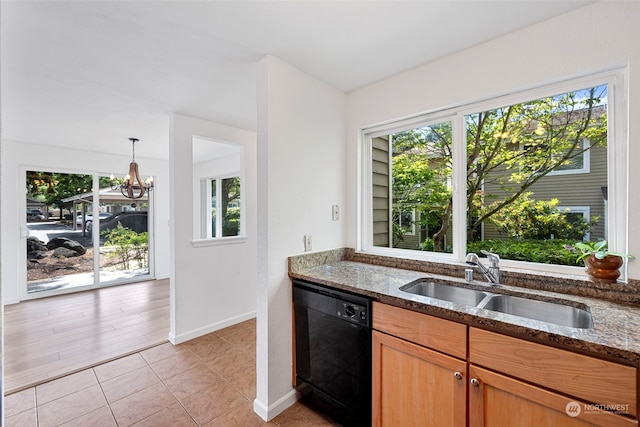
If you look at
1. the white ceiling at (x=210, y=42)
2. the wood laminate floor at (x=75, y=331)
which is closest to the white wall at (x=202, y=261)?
the wood laminate floor at (x=75, y=331)

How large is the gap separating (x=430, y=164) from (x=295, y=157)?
3.50 ft

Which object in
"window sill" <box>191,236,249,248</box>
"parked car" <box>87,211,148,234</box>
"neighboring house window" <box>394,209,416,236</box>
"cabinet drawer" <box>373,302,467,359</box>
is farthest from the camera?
"parked car" <box>87,211,148,234</box>

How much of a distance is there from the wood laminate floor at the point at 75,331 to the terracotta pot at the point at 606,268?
140 inches

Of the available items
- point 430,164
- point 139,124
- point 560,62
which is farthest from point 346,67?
point 139,124

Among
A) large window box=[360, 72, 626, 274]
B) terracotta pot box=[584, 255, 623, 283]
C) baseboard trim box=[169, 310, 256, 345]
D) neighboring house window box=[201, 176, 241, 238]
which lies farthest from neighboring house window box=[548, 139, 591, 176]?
neighboring house window box=[201, 176, 241, 238]

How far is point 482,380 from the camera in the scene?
1.30 meters

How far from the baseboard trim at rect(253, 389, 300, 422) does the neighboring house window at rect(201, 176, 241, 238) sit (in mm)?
2755

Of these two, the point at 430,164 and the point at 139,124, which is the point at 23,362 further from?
the point at 430,164

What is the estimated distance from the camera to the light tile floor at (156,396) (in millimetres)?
1939

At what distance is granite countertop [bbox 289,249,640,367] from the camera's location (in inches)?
42.6

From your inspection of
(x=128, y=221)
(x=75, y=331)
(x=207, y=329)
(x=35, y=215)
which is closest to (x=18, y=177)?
(x=35, y=215)

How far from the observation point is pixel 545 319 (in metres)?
1.57

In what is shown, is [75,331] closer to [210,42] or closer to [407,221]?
[210,42]

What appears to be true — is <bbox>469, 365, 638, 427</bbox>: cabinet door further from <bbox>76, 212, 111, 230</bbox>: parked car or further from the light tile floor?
<bbox>76, 212, 111, 230</bbox>: parked car
